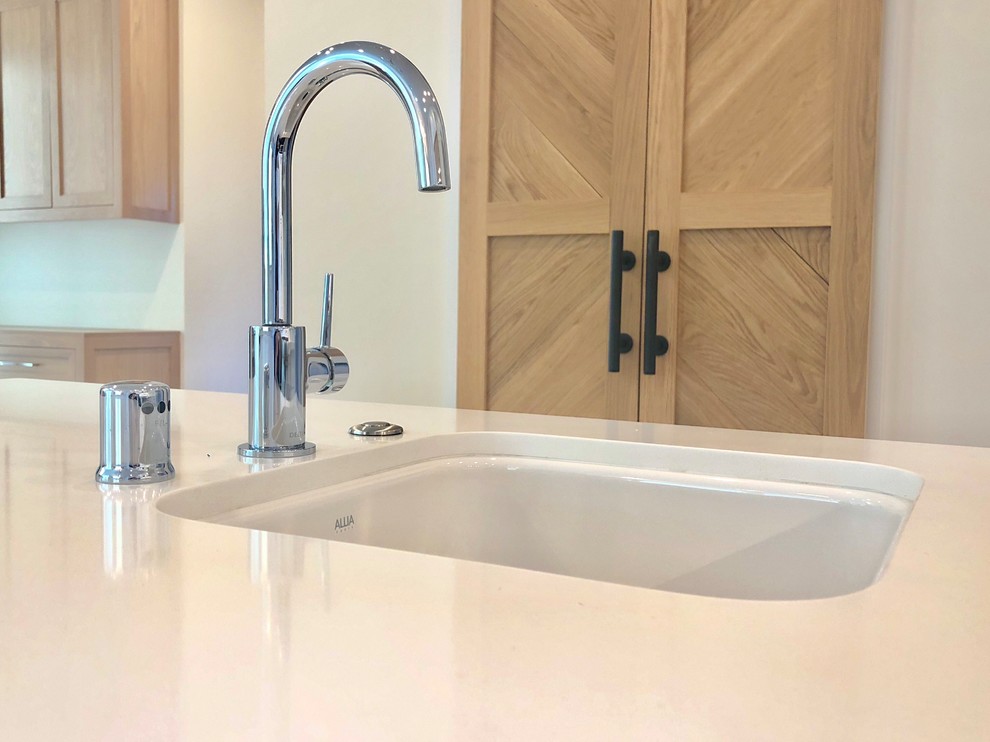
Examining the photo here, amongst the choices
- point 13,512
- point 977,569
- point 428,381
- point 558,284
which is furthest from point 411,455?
point 428,381

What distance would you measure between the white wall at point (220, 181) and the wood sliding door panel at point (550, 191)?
1.67 metres

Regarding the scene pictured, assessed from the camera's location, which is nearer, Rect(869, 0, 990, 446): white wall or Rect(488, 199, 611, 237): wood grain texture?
Rect(869, 0, 990, 446): white wall

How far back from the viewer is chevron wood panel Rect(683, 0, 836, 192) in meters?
2.14

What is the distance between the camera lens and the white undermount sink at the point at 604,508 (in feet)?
2.37

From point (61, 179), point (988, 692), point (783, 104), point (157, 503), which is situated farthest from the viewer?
point (61, 179)

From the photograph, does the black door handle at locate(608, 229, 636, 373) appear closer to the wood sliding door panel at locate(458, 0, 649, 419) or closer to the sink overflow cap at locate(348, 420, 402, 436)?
the wood sliding door panel at locate(458, 0, 649, 419)

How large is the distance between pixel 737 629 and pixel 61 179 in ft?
12.7

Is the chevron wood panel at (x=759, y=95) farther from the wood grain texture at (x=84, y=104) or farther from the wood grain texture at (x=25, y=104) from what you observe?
the wood grain texture at (x=25, y=104)

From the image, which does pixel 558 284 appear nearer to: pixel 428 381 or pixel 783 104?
pixel 428 381

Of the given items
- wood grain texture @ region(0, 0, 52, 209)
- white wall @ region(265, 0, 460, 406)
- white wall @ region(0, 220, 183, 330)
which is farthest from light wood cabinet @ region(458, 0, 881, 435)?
wood grain texture @ region(0, 0, 52, 209)

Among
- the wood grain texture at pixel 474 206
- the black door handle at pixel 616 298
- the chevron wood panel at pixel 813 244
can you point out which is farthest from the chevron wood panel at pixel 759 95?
the wood grain texture at pixel 474 206

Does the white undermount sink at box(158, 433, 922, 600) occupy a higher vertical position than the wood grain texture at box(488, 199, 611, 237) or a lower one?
lower

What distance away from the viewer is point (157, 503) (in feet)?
1.98

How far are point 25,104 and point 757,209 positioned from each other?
3105mm
